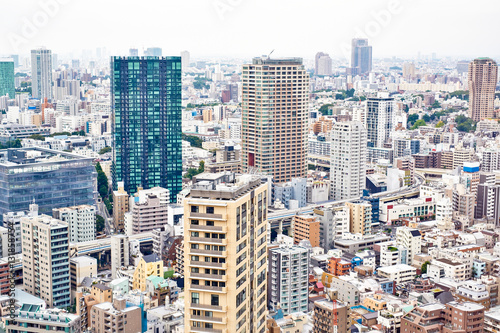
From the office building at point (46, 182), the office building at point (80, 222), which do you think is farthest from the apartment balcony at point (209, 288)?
the office building at point (46, 182)

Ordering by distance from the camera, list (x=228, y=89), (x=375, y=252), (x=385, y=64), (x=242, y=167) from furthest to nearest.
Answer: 1. (x=385, y=64)
2. (x=228, y=89)
3. (x=242, y=167)
4. (x=375, y=252)

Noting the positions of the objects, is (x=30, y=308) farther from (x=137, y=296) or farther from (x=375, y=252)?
(x=375, y=252)

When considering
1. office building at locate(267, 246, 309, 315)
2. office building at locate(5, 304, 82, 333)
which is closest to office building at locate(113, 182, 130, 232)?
office building at locate(267, 246, 309, 315)

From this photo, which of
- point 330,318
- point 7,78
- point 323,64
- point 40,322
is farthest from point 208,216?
point 323,64

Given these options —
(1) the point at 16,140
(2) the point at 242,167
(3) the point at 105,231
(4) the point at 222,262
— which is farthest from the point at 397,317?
(1) the point at 16,140

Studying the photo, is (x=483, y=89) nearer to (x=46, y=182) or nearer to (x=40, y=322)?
(x=46, y=182)

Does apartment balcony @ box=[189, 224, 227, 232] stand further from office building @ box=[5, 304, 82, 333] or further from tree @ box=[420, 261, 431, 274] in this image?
tree @ box=[420, 261, 431, 274]
